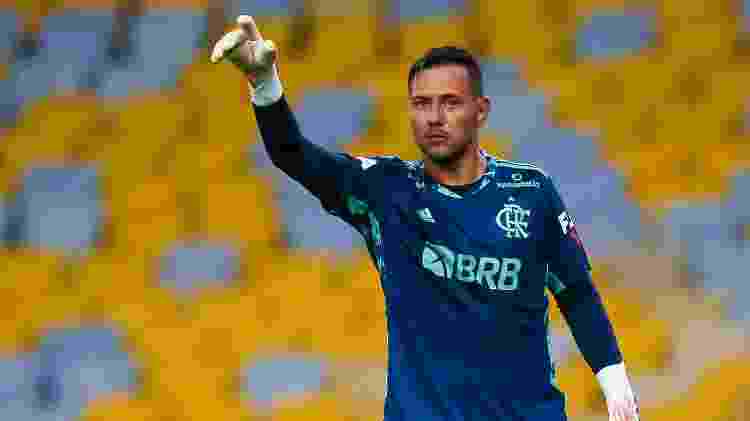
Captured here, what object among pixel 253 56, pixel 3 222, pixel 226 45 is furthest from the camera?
pixel 3 222

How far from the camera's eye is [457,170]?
2.16 meters

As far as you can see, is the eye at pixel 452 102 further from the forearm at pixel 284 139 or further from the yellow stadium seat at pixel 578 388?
the yellow stadium seat at pixel 578 388

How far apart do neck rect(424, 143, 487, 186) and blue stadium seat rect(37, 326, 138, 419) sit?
2453mm

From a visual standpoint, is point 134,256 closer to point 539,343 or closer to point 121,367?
point 121,367

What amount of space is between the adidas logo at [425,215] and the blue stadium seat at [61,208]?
Answer: 9.23ft

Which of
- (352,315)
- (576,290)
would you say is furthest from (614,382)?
(352,315)

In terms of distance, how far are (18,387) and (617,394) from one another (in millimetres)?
2784

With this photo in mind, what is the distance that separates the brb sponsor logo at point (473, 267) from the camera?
2.08 metres

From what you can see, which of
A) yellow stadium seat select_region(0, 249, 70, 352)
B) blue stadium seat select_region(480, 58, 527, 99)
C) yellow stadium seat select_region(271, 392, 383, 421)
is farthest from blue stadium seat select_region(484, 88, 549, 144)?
yellow stadium seat select_region(0, 249, 70, 352)

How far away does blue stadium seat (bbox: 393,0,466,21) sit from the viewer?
4.93 metres

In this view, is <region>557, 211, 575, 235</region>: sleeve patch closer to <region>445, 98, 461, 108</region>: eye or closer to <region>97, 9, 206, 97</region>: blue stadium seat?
<region>445, 98, 461, 108</region>: eye

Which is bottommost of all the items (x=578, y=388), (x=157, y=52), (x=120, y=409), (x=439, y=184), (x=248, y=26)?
(x=120, y=409)

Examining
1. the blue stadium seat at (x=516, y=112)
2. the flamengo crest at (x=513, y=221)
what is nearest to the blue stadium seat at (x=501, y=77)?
the blue stadium seat at (x=516, y=112)

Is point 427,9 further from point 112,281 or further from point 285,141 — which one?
point 285,141
